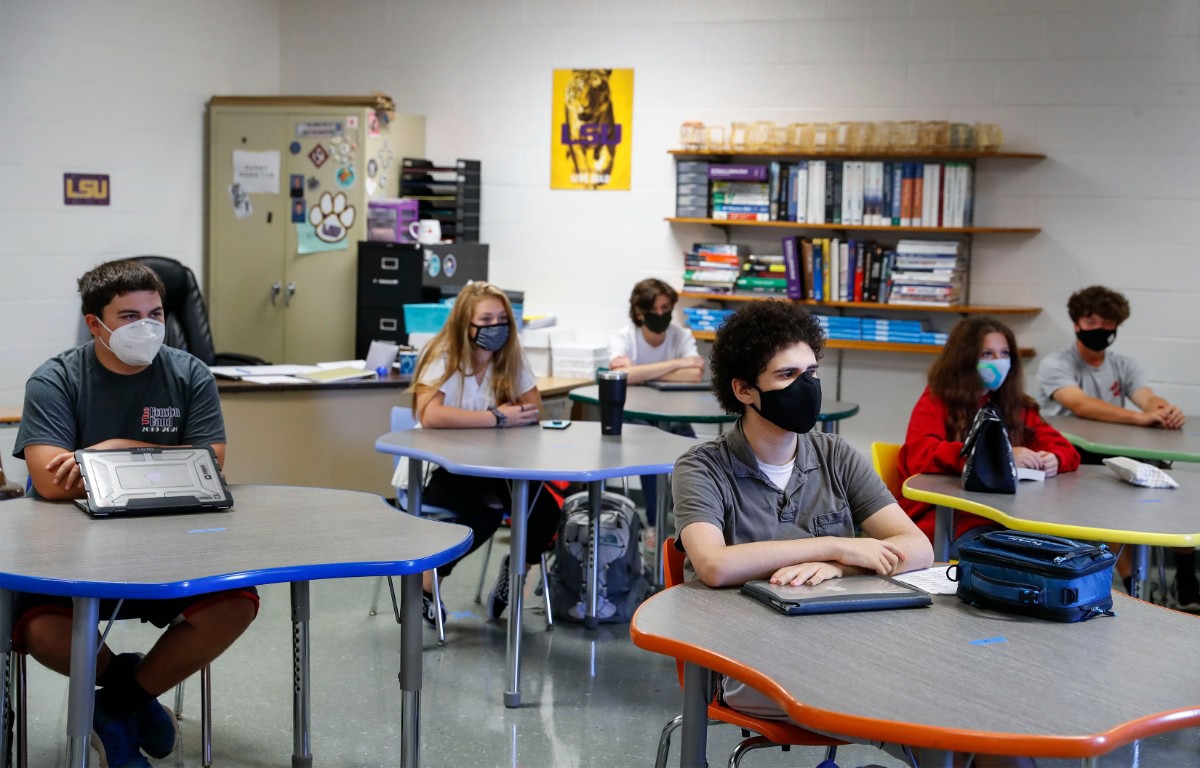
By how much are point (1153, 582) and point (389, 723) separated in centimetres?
312

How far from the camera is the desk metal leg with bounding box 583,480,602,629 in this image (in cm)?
406

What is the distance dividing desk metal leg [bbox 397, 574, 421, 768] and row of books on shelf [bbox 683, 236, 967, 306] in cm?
368

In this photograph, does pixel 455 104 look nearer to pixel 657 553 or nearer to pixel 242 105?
pixel 242 105

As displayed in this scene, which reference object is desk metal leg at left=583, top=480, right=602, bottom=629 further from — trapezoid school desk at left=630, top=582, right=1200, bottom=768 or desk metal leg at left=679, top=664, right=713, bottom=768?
desk metal leg at left=679, top=664, right=713, bottom=768

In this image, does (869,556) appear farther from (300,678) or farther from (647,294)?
(647,294)

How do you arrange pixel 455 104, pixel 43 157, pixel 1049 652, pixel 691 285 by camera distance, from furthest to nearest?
pixel 455 104
pixel 691 285
pixel 43 157
pixel 1049 652

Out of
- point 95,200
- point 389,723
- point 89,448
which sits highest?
point 95,200

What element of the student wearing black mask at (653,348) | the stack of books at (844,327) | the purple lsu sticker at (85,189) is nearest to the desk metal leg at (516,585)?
the student wearing black mask at (653,348)

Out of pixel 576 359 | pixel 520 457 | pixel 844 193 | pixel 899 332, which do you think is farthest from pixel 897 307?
pixel 520 457

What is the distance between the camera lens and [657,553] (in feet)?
15.1

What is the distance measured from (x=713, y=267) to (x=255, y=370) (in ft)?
7.29

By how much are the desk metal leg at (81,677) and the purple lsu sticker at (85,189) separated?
3.92 meters

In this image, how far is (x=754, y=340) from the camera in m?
2.32

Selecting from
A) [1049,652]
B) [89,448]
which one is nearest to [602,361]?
[89,448]
